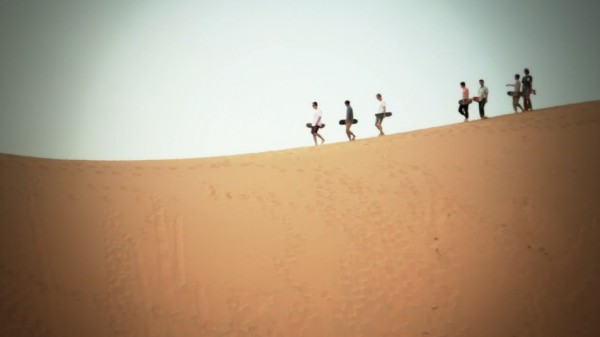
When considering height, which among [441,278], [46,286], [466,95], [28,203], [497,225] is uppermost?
[466,95]

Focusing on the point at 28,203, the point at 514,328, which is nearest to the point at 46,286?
the point at 28,203

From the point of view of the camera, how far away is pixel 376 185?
10812mm

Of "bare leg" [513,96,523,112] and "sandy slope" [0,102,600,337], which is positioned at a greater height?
"bare leg" [513,96,523,112]

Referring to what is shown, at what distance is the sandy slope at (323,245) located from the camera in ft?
22.3

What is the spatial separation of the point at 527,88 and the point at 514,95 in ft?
1.56

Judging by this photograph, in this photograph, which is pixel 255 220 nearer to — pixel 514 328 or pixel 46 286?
pixel 46 286

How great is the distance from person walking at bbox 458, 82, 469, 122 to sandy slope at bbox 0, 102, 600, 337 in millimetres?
1910

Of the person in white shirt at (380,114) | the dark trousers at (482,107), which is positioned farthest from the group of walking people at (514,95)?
the person in white shirt at (380,114)

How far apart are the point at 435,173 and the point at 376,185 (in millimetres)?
1833

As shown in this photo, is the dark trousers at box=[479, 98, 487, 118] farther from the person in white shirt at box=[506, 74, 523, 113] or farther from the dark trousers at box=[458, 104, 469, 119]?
the person in white shirt at box=[506, 74, 523, 113]

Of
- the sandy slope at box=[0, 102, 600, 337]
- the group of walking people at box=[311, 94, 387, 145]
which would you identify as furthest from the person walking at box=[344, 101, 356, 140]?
the sandy slope at box=[0, 102, 600, 337]

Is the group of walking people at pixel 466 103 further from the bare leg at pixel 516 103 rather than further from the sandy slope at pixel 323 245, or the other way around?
the sandy slope at pixel 323 245

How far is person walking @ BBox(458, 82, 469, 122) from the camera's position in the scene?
12922 mm

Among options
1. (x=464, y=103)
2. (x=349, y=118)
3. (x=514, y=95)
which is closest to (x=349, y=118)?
(x=349, y=118)
